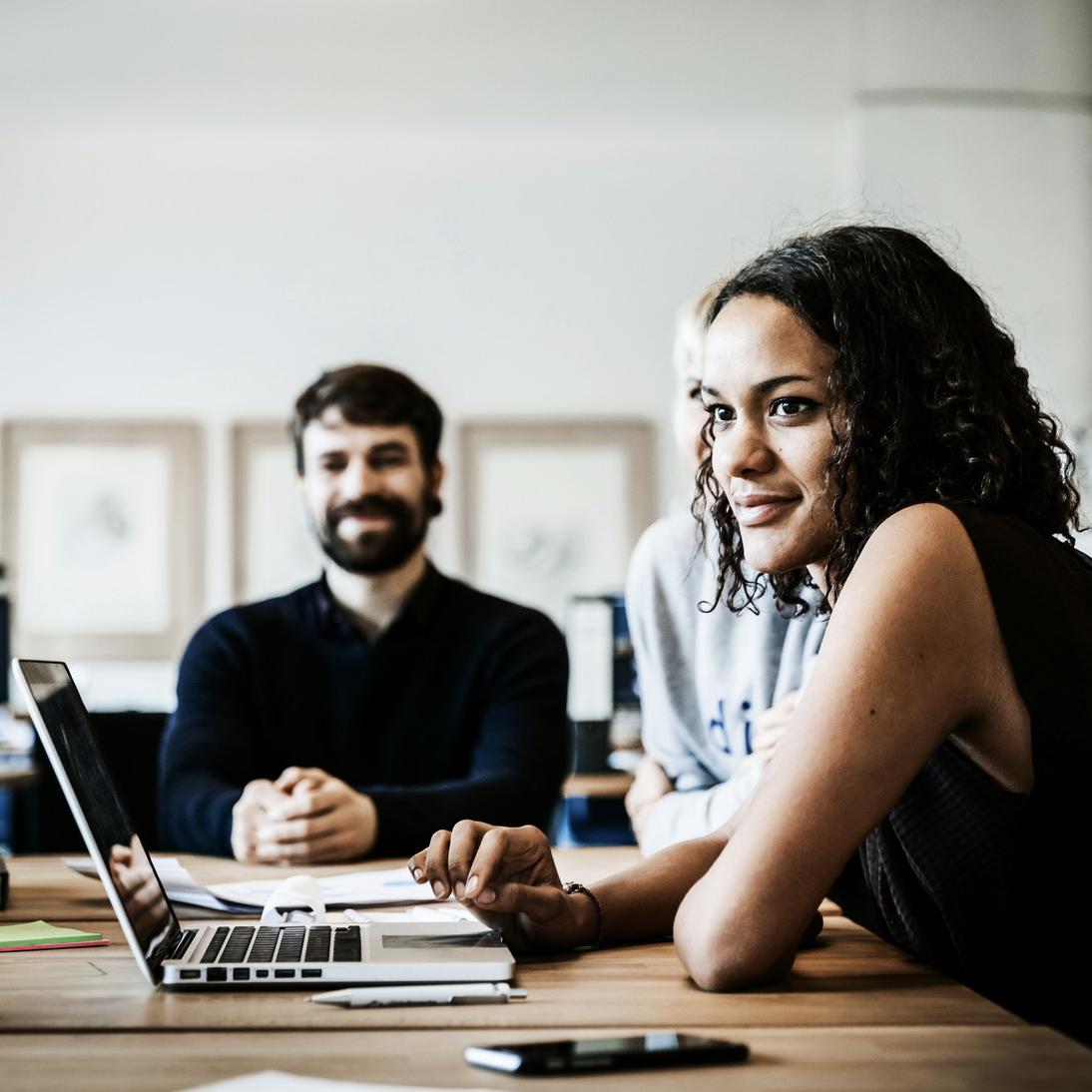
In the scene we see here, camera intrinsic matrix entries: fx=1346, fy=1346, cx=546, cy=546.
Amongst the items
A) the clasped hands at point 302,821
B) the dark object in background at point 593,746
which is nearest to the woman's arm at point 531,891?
the clasped hands at point 302,821

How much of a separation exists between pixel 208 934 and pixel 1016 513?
0.79m

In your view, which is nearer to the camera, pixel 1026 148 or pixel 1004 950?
pixel 1004 950

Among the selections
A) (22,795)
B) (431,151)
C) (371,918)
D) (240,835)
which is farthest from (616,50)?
(371,918)

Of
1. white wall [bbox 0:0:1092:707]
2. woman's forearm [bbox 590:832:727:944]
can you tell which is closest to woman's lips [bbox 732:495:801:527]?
woman's forearm [bbox 590:832:727:944]

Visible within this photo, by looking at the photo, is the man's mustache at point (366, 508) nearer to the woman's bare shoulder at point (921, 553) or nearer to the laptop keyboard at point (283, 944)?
the laptop keyboard at point (283, 944)

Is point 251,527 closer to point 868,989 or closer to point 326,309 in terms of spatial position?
point 326,309

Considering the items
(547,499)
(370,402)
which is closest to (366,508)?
(370,402)

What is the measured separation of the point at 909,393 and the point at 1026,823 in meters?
0.39

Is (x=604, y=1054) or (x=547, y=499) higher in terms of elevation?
(x=547, y=499)

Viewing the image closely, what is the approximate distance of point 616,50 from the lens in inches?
183

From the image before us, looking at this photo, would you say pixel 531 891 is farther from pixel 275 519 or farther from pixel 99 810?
pixel 275 519

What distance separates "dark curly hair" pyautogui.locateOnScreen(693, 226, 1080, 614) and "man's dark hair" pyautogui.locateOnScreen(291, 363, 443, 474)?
132cm

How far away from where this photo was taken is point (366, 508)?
8.05 feet

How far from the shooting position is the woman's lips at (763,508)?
1233 mm
